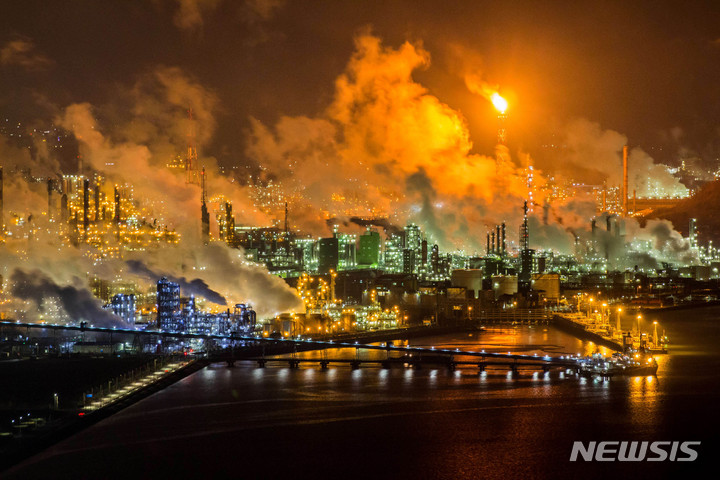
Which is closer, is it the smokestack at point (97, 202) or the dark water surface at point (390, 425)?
the dark water surface at point (390, 425)

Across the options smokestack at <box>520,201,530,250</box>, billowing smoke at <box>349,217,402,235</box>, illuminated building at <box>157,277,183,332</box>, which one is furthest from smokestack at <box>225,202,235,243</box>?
smokestack at <box>520,201,530,250</box>

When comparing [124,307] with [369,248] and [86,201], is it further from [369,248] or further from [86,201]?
[369,248]

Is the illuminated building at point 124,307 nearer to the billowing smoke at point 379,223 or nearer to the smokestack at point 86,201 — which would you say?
the smokestack at point 86,201

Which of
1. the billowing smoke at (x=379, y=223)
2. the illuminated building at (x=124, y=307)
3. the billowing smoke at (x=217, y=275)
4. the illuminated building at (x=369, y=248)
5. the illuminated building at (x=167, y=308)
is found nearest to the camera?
the illuminated building at (x=167, y=308)

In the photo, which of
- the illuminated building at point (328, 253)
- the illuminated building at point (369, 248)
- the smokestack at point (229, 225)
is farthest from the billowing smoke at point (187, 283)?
the illuminated building at point (369, 248)

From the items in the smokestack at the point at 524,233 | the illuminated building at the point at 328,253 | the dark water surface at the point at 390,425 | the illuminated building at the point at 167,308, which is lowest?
the dark water surface at the point at 390,425

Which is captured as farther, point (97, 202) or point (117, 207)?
point (117, 207)

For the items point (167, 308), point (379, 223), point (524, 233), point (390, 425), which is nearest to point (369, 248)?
point (379, 223)
